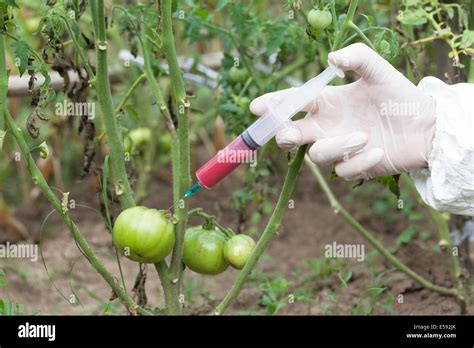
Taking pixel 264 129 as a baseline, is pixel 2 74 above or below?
above

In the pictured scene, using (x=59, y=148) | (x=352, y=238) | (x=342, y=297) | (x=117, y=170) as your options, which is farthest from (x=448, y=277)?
(x=59, y=148)

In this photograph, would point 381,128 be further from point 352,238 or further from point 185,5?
point 352,238

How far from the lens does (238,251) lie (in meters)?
1.66

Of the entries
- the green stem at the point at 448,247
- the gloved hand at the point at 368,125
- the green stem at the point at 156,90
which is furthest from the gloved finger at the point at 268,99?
the green stem at the point at 448,247

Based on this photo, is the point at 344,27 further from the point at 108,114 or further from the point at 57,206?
the point at 57,206

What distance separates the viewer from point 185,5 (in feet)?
8.15

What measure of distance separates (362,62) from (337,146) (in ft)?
0.54

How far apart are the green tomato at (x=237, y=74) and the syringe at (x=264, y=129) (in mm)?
676

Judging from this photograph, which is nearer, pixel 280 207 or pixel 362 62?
pixel 362 62

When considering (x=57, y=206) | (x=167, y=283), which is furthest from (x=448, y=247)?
(x=57, y=206)

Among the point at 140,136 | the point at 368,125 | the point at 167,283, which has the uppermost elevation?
the point at 140,136

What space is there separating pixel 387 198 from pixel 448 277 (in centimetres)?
86

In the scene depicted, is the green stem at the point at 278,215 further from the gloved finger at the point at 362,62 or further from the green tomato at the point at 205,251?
the gloved finger at the point at 362,62

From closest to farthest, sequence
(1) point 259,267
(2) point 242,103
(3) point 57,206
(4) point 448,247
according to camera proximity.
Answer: (3) point 57,206 → (2) point 242,103 → (4) point 448,247 → (1) point 259,267
